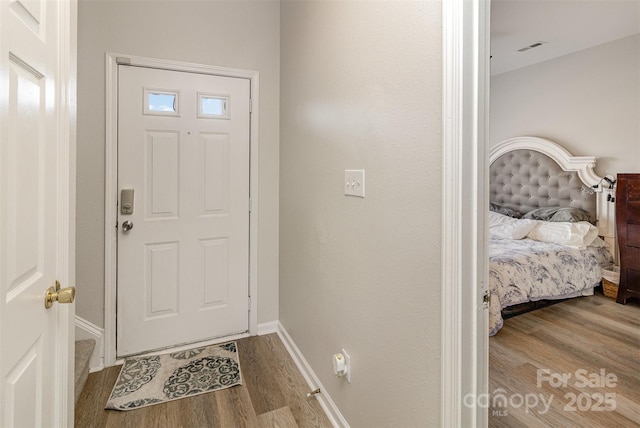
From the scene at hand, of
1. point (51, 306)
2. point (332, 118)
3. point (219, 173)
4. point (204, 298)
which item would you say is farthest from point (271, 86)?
point (51, 306)

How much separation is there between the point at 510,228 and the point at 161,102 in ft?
11.7

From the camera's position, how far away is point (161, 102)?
7.45ft

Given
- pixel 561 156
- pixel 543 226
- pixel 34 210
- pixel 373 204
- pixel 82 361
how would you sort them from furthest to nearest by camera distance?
1. pixel 561 156
2. pixel 543 226
3. pixel 82 361
4. pixel 373 204
5. pixel 34 210

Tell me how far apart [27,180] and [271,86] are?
2007 mm

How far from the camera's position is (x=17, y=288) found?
78cm

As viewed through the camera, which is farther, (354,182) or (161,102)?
(161,102)

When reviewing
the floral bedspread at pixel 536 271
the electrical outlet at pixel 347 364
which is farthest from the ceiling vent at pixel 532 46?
the electrical outlet at pixel 347 364

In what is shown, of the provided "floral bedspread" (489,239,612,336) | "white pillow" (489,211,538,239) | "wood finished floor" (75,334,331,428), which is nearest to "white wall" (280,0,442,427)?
"wood finished floor" (75,334,331,428)

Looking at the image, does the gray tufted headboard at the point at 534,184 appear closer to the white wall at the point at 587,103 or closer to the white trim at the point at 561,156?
the white trim at the point at 561,156

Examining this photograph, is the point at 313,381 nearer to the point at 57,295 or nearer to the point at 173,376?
the point at 173,376

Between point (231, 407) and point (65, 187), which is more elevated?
point (65, 187)

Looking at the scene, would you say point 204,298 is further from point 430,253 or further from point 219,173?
point 430,253

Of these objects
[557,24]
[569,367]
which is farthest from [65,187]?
[557,24]

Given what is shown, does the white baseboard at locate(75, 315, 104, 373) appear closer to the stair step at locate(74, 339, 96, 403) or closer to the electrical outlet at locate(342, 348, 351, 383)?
the stair step at locate(74, 339, 96, 403)
